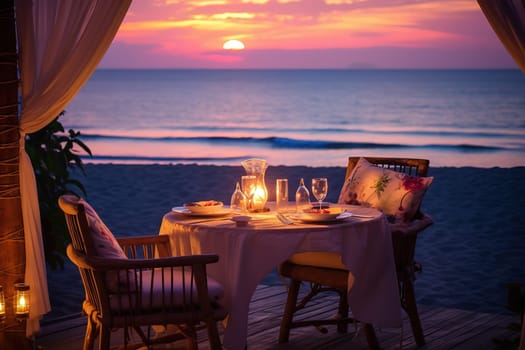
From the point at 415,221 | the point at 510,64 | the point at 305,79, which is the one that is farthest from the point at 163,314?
the point at 305,79

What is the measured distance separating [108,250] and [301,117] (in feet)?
62.1

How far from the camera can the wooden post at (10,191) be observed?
378cm

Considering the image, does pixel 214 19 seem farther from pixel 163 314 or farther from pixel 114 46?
pixel 163 314

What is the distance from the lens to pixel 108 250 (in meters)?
3.16

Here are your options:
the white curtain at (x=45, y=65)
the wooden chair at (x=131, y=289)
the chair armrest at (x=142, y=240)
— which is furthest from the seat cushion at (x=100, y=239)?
the white curtain at (x=45, y=65)

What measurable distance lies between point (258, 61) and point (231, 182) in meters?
11.8

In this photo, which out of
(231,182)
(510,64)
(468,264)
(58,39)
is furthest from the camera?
(510,64)

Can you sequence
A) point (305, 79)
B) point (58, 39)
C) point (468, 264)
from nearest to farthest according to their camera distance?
point (58, 39), point (468, 264), point (305, 79)

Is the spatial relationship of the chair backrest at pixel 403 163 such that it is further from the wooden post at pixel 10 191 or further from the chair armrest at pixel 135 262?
the wooden post at pixel 10 191

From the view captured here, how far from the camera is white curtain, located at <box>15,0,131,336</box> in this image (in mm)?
3900

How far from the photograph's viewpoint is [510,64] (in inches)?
728

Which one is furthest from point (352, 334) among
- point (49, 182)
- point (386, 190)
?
point (49, 182)

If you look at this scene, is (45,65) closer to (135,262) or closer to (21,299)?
(21,299)

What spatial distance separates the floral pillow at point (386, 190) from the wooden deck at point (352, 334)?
64 centimetres
